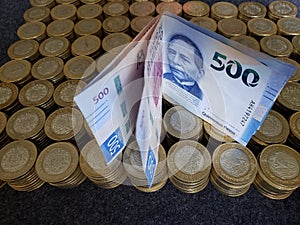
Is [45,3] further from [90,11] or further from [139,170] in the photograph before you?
[139,170]

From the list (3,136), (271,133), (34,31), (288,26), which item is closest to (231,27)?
(288,26)

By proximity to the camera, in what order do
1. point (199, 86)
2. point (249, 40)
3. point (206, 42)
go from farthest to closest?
point (249, 40)
point (199, 86)
point (206, 42)

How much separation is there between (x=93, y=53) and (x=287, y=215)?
82 centimetres

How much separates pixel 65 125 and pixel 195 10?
0.70 metres

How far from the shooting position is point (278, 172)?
842 mm

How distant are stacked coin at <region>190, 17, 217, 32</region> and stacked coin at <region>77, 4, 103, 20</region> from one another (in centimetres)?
39

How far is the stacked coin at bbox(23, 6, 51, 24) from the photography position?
4.26ft

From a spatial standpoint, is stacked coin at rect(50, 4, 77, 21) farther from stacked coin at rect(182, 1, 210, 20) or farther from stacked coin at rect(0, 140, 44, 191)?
stacked coin at rect(0, 140, 44, 191)

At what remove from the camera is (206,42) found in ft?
2.30

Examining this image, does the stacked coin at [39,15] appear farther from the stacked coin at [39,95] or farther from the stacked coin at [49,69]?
the stacked coin at [39,95]

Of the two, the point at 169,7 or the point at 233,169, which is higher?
the point at 169,7

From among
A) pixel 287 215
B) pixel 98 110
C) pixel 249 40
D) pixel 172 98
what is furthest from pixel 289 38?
pixel 98 110

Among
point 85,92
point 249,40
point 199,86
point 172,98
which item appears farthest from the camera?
point 249,40

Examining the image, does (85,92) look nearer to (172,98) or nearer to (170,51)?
(170,51)
